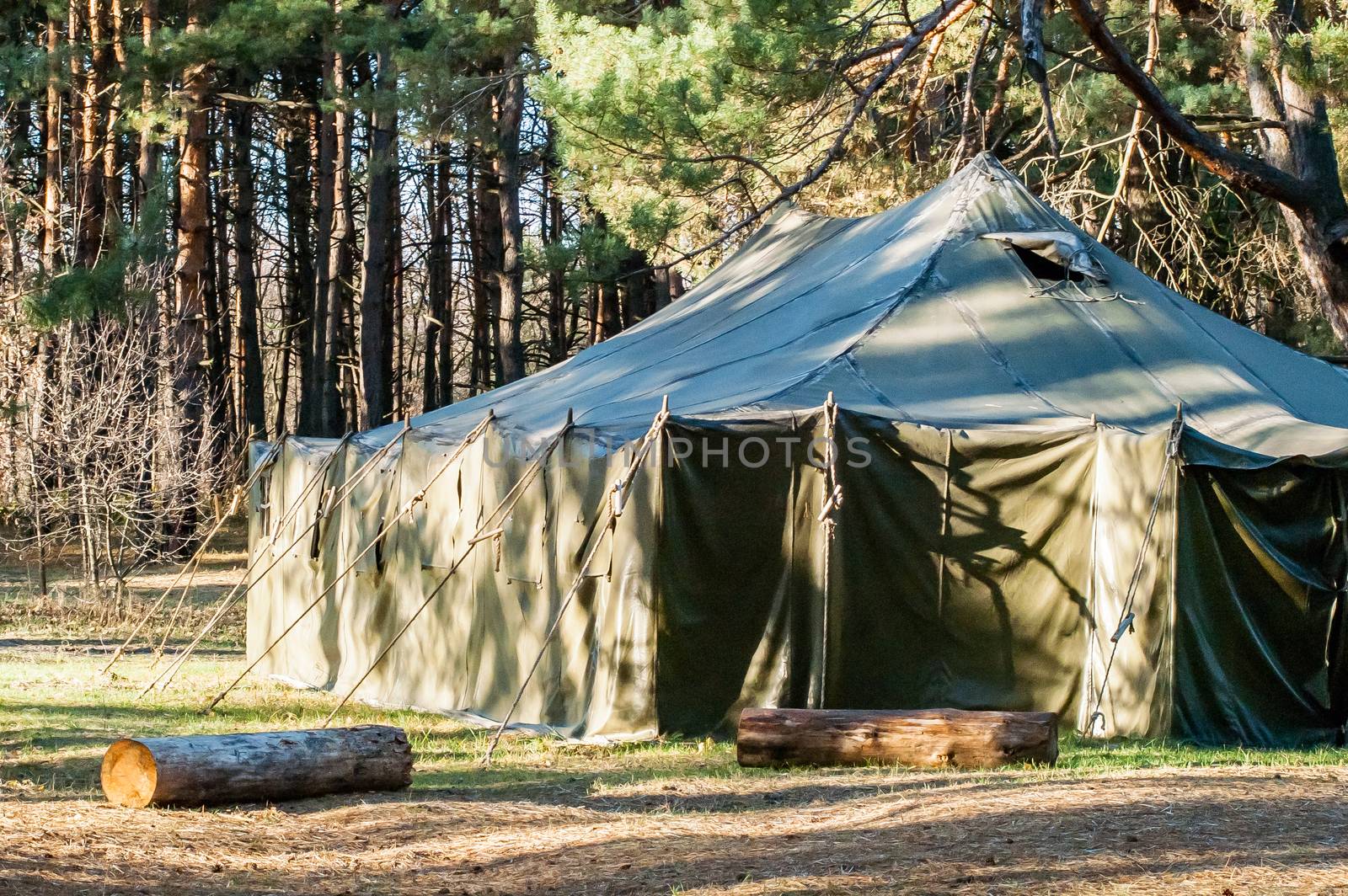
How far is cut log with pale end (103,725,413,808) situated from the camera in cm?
629

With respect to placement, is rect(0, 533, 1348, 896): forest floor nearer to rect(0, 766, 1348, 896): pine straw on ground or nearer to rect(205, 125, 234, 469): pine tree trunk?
rect(0, 766, 1348, 896): pine straw on ground

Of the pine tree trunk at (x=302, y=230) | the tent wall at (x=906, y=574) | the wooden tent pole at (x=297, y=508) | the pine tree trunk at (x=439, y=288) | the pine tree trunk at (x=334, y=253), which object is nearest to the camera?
the tent wall at (x=906, y=574)

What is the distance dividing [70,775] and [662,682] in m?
3.04

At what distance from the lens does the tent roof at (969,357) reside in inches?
338

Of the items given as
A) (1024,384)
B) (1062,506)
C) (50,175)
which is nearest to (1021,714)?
(1062,506)

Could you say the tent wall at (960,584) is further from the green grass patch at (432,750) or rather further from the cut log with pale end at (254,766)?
the cut log with pale end at (254,766)

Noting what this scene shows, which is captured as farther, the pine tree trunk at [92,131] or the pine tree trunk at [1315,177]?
the pine tree trunk at [92,131]

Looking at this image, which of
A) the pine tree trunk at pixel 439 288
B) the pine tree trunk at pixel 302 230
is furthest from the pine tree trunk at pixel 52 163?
the pine tree trunk at pixel 439 288

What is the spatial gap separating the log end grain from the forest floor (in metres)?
0.08

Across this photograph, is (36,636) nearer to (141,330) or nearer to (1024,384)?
(141,330)

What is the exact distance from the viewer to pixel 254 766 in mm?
6449

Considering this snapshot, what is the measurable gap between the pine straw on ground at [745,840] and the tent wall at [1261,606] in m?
1.30

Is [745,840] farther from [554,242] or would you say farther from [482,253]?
[482,253]

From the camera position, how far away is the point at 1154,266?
16.8m
